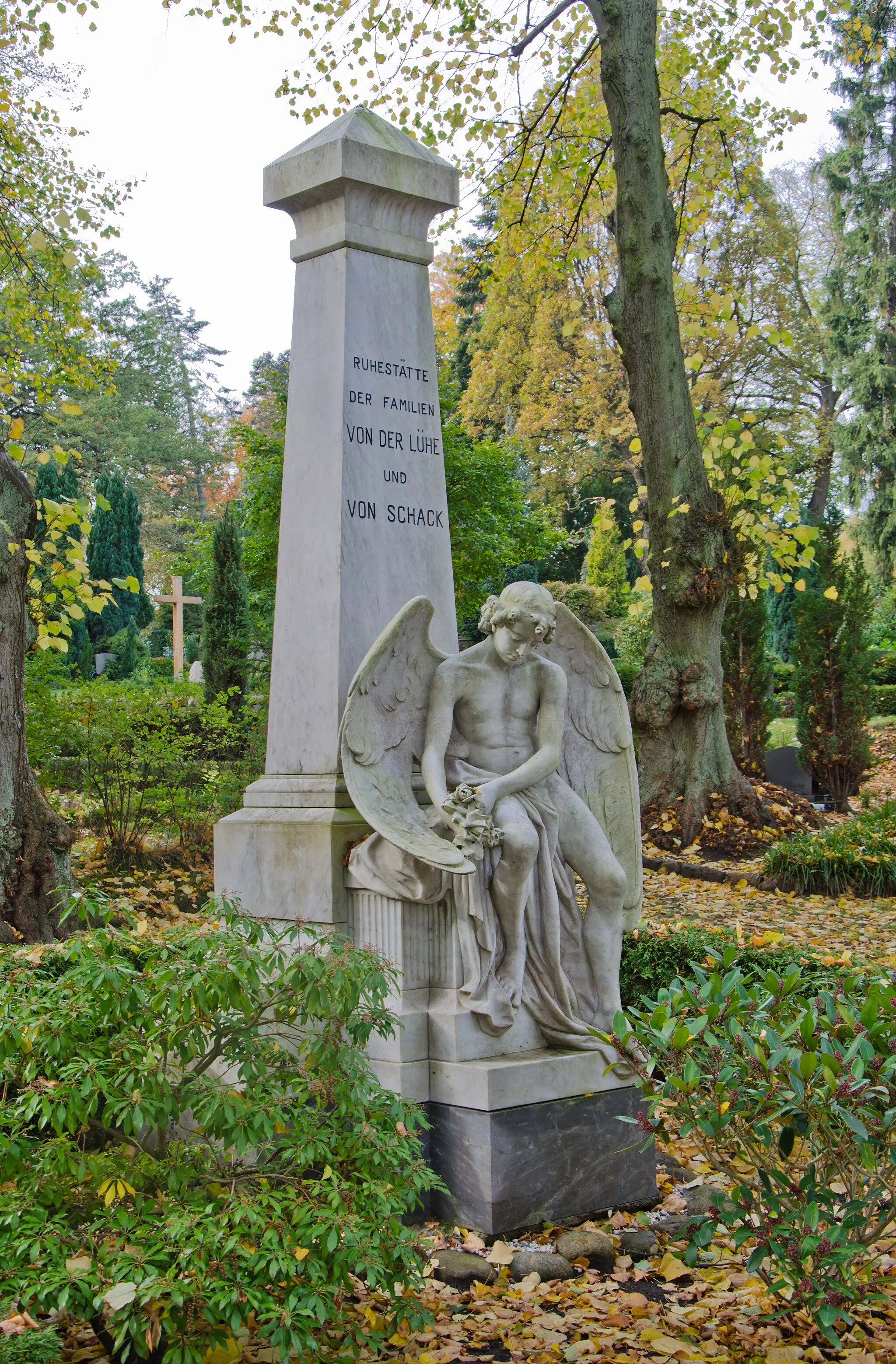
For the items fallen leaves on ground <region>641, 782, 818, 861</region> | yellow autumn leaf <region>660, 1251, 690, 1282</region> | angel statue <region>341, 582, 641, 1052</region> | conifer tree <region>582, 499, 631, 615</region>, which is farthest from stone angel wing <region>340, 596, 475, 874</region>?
conifer tree <region>582, 499, 631, 615</region>

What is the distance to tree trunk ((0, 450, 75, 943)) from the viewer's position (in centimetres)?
815

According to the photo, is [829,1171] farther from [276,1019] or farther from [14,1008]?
[14,1008]

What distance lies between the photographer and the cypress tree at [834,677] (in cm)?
1706

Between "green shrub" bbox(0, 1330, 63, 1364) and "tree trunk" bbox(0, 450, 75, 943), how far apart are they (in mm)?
5358

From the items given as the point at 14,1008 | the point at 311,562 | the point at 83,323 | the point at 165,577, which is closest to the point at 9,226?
the point at 83,323

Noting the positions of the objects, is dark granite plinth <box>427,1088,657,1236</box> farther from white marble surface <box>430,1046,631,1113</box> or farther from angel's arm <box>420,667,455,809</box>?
angel's arm <box>420,667,455,809</box>

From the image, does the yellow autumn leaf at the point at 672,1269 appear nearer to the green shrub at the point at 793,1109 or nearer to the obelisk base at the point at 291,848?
the green shrub at the point at 793,1109

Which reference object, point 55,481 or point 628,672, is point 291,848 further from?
point 55,481

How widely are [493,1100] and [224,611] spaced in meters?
18.8

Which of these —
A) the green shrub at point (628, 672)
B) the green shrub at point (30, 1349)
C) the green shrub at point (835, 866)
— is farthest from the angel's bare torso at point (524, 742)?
the green shrub at point (628, 672)

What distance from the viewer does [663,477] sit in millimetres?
11742

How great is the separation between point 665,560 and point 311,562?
272 inches

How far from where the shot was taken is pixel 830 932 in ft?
28.3

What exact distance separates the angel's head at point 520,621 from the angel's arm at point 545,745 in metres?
0.15
